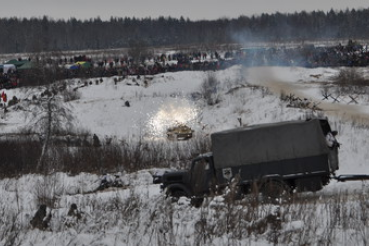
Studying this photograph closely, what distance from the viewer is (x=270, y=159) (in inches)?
581

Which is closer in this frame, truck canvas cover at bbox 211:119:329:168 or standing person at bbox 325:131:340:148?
truck canvas cover at bbox 211:119:329:168

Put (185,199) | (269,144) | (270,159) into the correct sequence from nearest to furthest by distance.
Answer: (185,199)
(270,159)
(269,144)

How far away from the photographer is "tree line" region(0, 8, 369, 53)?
462 feet

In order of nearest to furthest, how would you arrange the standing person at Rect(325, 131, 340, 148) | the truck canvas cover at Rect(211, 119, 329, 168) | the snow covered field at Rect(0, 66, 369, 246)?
1. the snow covered field at Rect(0, 66, 369, 246)
2. the truck canvas cover at Rect(211, 119, 329, 168)
3. the standing person at Rect(325, 131, 340, 148)

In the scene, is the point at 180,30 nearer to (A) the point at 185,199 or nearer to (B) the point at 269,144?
(B) the point at 269,144

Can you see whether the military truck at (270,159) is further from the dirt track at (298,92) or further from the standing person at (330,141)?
the dirt track at (298,92)

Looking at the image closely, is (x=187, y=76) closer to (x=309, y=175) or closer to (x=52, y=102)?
(x=52, y=102)

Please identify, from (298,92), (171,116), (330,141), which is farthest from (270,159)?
(171,116)

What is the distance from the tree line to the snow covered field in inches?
3077

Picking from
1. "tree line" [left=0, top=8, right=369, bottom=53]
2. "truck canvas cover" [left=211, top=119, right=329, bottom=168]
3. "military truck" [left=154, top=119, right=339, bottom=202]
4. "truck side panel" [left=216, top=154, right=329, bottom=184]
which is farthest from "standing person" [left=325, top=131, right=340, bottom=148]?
"tree line" [left=0, top=8, right=369, bottom=53]

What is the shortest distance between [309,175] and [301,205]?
6.79 m

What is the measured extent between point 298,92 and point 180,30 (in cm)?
13599

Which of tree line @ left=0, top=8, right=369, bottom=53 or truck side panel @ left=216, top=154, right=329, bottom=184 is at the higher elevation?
tree line @ left=0, top=8, right=369, bottom=53

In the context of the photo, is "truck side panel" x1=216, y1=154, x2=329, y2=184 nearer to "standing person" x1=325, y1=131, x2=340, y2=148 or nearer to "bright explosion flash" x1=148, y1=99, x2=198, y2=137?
"standing person" x1=325, y1=131, x2=340, y2=148
